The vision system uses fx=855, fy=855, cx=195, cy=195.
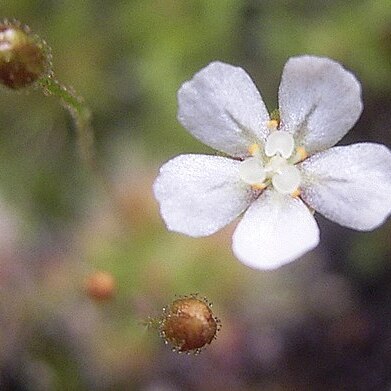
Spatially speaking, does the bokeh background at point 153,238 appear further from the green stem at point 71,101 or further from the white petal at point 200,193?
the white petal at point 200,193

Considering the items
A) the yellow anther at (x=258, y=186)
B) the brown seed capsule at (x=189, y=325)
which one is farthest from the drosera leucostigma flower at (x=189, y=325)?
the yellow anther at (x=258, y=186)

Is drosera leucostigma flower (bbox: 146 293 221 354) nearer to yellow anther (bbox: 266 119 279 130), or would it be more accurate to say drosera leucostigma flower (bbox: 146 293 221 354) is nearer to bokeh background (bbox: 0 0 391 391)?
yellow anther (bbox: 266 119 279 130)

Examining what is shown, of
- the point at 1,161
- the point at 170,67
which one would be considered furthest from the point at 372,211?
the point at 1,161

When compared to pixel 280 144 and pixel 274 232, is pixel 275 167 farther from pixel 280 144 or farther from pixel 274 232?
pixel 274 232

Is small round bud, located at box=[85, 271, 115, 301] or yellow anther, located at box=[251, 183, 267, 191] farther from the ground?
small round bud, located at box=[85, 271, 115, 301]

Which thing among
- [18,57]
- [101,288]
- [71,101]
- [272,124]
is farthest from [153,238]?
[18,57]

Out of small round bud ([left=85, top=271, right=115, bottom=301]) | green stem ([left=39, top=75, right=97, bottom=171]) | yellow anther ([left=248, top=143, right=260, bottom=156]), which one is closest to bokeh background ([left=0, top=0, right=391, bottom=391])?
small round bud ([left=85, top=271, right=115, bottom=301])
